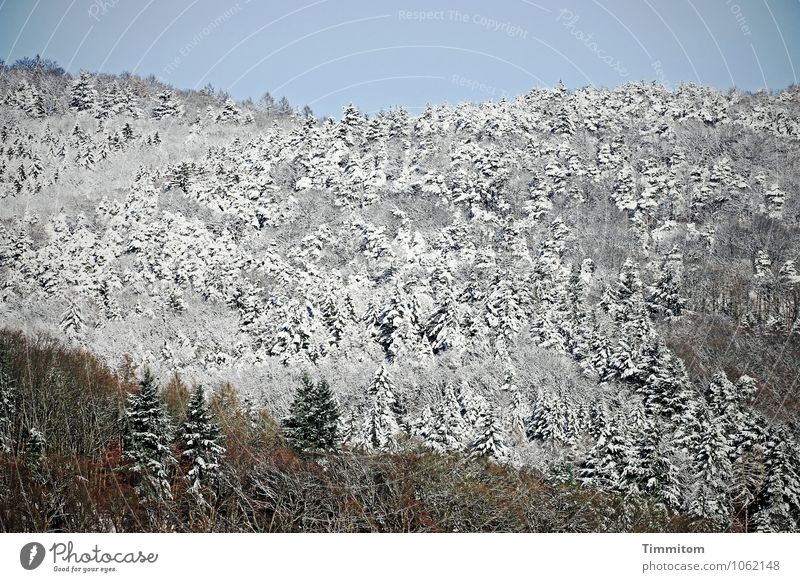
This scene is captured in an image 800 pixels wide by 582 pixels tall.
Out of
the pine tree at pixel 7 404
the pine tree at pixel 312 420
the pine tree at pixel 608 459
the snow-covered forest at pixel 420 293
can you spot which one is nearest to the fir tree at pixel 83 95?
the snow-covered forest at pixel 420 293

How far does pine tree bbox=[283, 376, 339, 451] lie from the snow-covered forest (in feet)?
0.61

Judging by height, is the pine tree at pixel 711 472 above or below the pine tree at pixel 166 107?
below

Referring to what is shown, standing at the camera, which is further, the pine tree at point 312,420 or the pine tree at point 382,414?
the pine tree at point 382,414

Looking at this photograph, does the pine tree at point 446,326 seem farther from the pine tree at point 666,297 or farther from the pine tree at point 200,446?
the pine tree at point 666,297

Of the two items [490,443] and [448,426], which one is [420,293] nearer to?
[490,443]

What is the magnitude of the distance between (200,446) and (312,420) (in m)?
3.92

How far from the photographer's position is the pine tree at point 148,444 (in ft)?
36.8

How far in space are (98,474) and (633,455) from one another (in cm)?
1655

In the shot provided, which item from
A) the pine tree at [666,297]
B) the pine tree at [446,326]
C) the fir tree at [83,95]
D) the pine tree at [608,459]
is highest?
the fir tree at [83,95]

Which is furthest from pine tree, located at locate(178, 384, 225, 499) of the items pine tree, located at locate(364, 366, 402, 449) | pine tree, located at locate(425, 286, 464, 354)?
pine tree, located at locate(425, 286, 464, 354)

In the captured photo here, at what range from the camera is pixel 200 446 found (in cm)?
1349

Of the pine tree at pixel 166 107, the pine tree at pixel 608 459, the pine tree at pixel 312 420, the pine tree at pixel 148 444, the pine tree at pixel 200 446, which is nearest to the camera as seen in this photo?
the pine tree at pixel 148 444

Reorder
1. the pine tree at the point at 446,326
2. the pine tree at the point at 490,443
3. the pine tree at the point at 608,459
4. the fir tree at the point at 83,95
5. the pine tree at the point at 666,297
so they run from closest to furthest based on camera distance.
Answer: the pine tree at the point at 608,459 → the pine tree at the point at 490,443 → the pine tree at the point at 446,326 → the fir tree at the point at 83,95 → the pine tree at the point at 666,297

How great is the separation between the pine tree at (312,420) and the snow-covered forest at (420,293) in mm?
185
